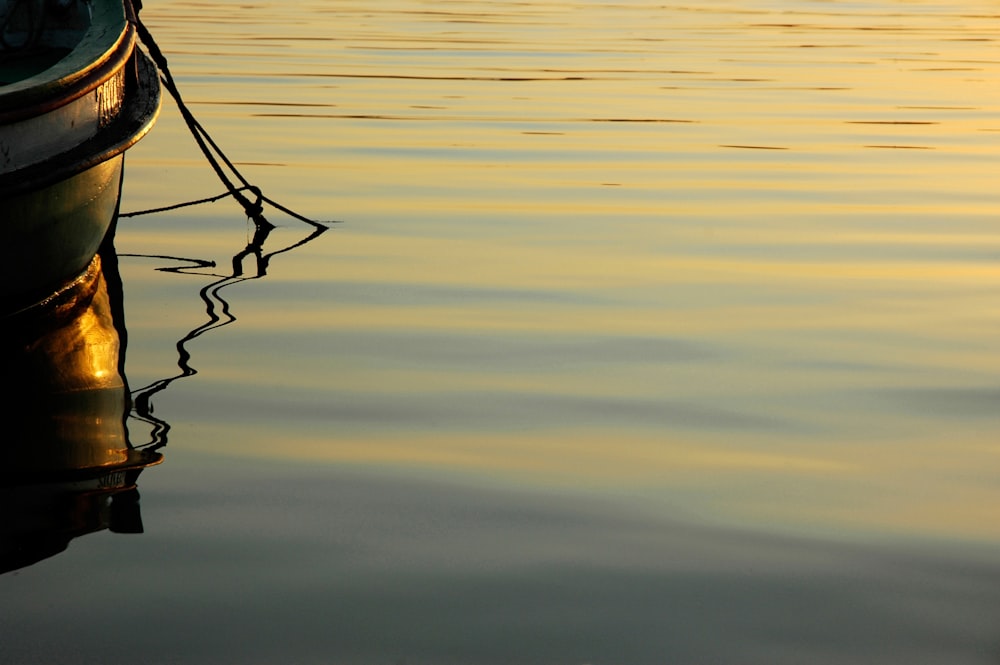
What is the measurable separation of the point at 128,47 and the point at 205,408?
10.5 ft

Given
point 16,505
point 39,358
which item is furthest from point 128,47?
point 16,505

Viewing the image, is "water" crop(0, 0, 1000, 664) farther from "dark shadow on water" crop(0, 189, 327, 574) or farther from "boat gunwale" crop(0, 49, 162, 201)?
"boat gunwale" crop(0, 49, 162, 201)

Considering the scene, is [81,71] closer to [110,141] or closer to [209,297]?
[110,141]

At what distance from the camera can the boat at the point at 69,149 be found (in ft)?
23.0

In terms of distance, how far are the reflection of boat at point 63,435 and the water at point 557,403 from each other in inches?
4.7

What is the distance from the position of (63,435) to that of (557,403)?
2005 millimetres

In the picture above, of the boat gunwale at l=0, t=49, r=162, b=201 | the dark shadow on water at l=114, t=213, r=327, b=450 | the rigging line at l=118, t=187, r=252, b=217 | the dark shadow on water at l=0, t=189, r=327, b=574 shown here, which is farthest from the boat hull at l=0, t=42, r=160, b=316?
the rigging line at l=118, t=187, r=252, b=217

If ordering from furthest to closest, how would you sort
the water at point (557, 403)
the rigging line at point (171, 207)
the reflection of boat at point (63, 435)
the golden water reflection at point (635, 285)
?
the rigging line at point (171, 207)
the golden water reflection at point (635, 285)
the reflection of boat at point (63, 435)
the water at point (557, 403)

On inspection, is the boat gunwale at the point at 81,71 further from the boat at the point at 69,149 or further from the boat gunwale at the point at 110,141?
the boat gunwale at the point at 110,141

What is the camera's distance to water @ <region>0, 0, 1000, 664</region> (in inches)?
170

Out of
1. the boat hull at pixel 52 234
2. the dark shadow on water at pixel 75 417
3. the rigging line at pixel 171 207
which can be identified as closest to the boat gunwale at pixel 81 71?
the boat hull at pixel 52 234

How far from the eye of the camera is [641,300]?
329 inches

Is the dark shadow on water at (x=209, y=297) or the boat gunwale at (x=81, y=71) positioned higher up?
the boat gunwale at (x=81, y=71)

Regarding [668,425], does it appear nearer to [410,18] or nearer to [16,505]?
[16,505]
